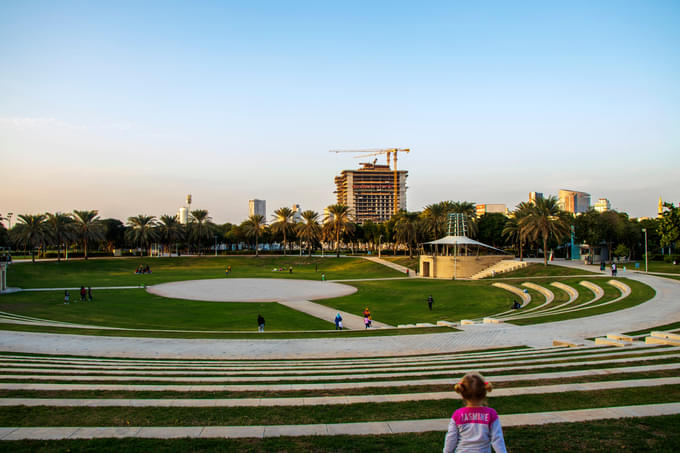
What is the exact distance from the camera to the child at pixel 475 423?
192 inches

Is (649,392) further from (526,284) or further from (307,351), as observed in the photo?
(526,284)

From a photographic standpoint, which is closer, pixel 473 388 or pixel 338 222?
pixel 473 388

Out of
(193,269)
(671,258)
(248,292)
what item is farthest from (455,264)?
(193,269)

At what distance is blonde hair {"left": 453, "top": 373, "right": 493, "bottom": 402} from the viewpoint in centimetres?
488

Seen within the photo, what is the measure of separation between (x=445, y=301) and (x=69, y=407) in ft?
133

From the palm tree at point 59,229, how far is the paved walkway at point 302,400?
3908 inches

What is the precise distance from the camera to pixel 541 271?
63906 mm

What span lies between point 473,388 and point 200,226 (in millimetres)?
125218

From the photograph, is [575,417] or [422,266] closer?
[575,417]

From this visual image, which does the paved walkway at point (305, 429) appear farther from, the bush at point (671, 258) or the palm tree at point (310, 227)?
the palm tree at point (310, 227)

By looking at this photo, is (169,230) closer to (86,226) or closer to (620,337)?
(86,226)

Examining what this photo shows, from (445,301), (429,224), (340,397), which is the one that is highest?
(429,224)

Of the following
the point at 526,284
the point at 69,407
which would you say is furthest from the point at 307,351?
the point at 526,284

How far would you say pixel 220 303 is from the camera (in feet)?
142
